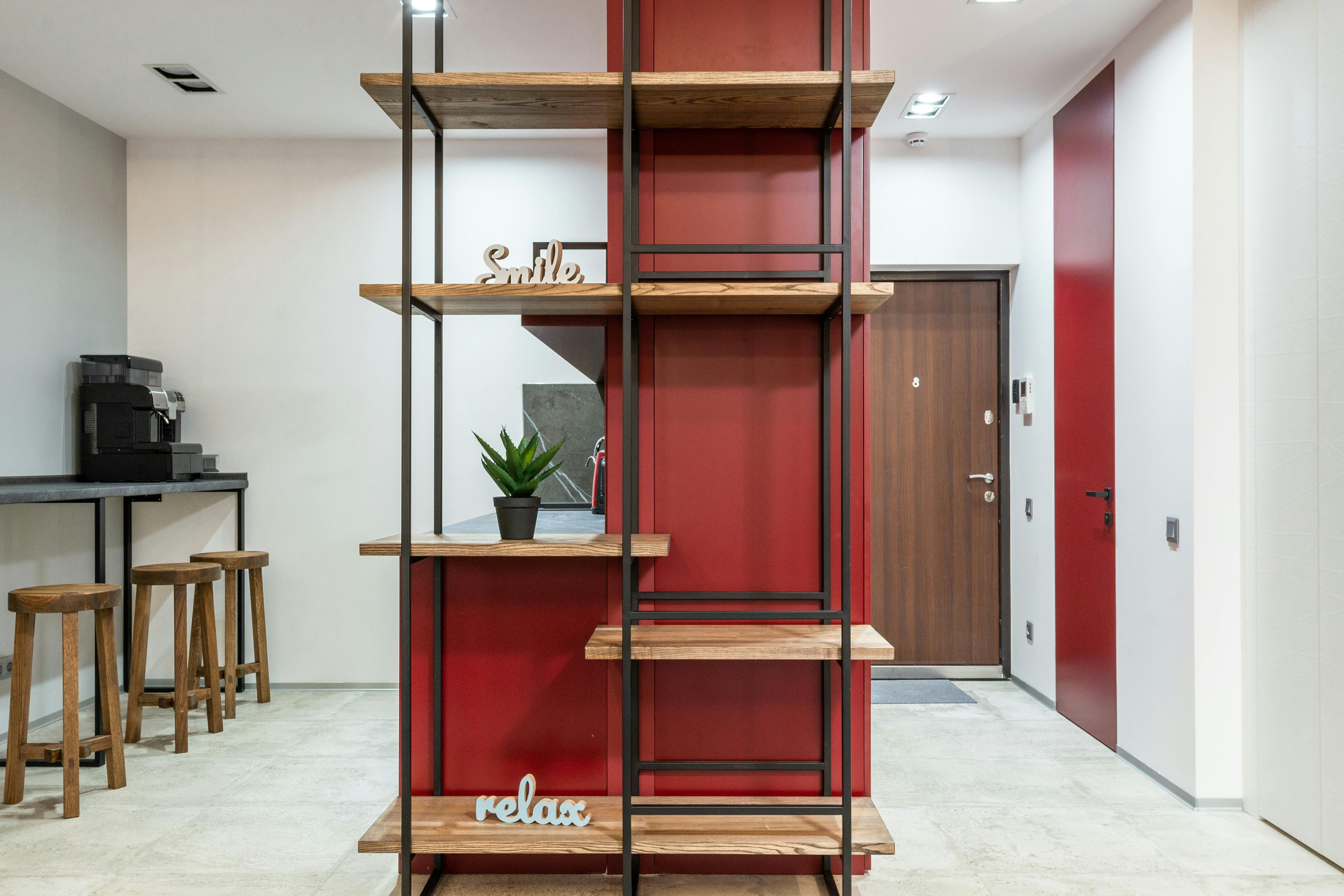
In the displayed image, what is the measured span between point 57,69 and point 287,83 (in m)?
0.89

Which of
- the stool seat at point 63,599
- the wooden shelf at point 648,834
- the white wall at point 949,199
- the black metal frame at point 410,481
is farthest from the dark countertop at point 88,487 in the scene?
the white wall at point 949,199

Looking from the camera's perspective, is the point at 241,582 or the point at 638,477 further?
the point at 241,582

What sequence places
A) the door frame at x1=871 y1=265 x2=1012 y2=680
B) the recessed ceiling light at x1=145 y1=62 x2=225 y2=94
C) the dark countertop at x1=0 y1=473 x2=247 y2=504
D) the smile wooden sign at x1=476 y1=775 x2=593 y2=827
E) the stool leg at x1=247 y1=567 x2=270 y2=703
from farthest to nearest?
the door frame at x1=871 y1=265 x2=1012 y2=680
the stool leg at x1=247 y1=567 x2=270 y2=703
the recessed ceiling light at x1=145 y1=62 x2=225 y2=94
the dark countertop at x1=0 y1=473 x2=247 y2=504
the smile wooden sign at x1=476 y1=775 x2=593 y2=827

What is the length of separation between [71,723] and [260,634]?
134 cm

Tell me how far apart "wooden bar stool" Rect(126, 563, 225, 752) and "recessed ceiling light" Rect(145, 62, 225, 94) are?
2049 mm

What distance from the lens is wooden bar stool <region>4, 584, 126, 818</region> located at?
2.68 m

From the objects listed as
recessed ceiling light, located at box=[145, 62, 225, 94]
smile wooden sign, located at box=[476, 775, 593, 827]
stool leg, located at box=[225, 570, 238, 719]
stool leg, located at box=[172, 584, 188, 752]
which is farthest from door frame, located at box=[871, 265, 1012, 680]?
stool leg, located at box=[172, 584, 188, 752]

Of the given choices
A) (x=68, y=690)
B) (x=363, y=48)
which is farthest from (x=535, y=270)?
(x=68, y=690)

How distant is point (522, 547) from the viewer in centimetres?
194

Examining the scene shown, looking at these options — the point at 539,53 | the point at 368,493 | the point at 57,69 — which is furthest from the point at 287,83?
the point at 368,493

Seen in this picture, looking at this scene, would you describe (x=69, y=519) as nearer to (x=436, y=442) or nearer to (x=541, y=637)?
(x=436, y=442)

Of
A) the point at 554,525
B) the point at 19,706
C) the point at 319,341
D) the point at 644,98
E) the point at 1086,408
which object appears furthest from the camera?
the point at 319,341

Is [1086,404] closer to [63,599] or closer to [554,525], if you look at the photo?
[554,525]

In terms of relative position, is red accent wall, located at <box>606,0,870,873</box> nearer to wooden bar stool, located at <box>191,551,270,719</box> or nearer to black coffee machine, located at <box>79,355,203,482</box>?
wooden bar stool, located at <box>191,551,270,719</box>
